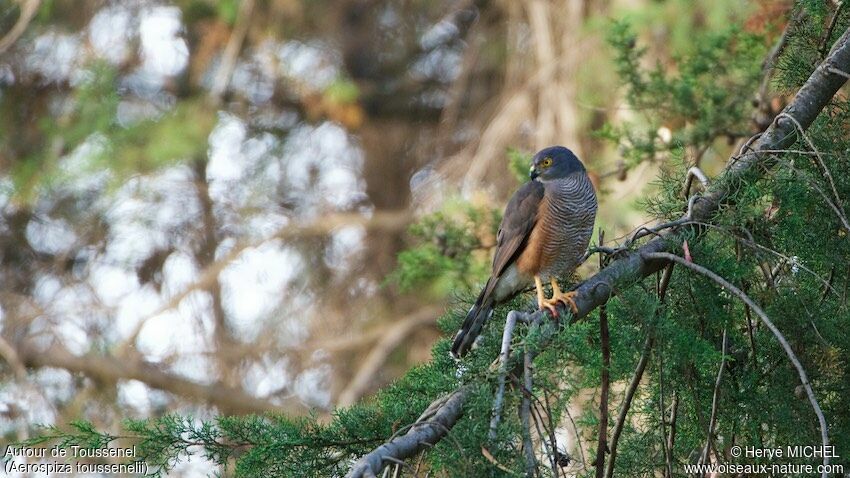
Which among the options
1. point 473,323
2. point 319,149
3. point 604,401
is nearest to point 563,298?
point 473,323

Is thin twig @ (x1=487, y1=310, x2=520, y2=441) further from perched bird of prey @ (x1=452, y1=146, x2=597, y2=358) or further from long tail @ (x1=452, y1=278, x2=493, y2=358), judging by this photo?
perched bird of prey @ (x1=452, y1=146, x2=597, y2=358)

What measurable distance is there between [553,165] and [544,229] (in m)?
0.44

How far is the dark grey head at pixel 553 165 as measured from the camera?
15.1ft

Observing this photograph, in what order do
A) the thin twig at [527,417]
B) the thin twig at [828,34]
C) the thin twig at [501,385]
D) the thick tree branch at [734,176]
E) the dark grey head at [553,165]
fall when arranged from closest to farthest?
the thin twig at [527,417] < the thin twig at [501,385] < the thick tree branch at [734,176] < the thin twig at [828,34] < the dark grey head at [553,165]

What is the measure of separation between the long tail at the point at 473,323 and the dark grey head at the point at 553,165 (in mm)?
824

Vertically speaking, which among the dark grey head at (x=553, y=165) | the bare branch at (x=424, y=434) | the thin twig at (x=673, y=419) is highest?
the dark grey head at (x=553, y=165)

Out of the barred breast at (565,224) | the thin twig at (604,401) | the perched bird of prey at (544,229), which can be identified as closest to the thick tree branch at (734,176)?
the thin twig at (604,401)

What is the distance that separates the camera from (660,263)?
10.1ft

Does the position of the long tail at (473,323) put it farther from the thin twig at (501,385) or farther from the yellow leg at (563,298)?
the thin twig at (501,385)

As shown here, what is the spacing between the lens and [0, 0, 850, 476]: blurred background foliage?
5.55 meters

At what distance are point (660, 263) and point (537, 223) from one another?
134 cm

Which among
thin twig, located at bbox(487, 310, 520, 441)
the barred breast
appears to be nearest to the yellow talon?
the barred breast

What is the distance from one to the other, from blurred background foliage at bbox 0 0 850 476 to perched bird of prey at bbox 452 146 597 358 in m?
0.68

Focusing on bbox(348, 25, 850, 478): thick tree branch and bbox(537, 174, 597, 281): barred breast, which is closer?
bbox(348, 25, 850, 478): thick tree branch
